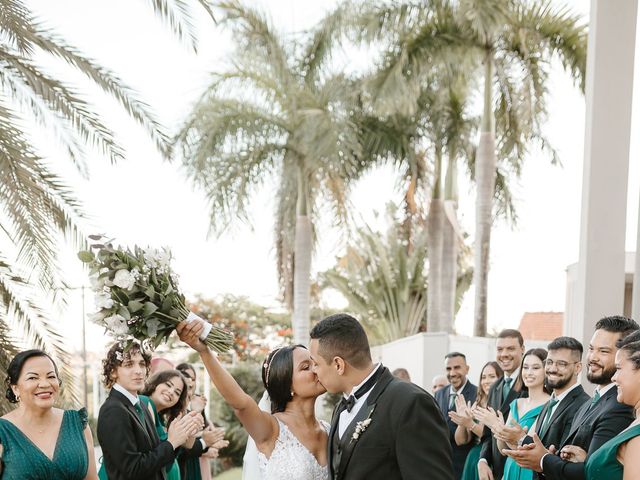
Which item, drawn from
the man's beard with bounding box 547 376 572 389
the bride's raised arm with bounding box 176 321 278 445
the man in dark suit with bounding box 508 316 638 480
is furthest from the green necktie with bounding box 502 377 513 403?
the bride's raised arm with bounding box 176 321 278 445

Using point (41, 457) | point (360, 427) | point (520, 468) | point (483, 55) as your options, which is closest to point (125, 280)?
point (360, 427)

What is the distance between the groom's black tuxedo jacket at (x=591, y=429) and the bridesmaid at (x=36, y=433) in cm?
289

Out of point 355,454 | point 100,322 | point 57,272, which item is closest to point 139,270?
point 100,322

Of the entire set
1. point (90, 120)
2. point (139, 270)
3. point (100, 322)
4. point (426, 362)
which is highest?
point (90, 120)

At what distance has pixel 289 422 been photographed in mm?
4562

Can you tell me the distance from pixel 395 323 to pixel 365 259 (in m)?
2.38

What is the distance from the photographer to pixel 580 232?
9070 mm

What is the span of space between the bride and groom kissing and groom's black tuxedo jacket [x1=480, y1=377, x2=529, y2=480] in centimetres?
286

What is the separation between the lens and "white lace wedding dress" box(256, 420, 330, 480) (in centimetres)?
441

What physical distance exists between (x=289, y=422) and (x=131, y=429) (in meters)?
1.38

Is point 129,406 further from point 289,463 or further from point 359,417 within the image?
point 359,417

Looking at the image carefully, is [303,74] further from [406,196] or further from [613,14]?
[613,14]

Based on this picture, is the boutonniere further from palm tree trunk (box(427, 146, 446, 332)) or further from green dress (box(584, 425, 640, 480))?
palm tree trunk (box(427, 146, 446, 332))

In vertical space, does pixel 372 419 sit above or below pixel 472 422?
above
